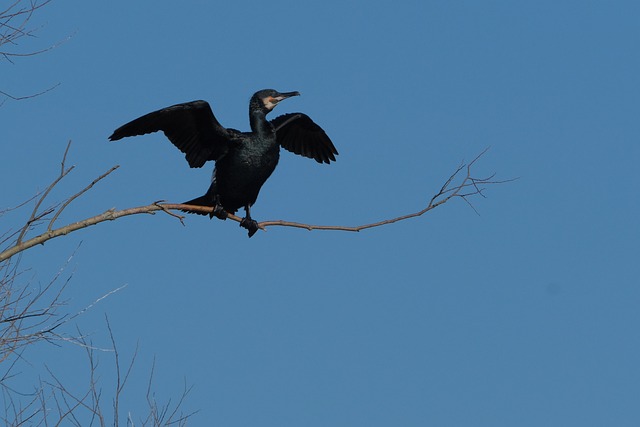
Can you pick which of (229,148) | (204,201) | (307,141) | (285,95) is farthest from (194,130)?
(307,141)

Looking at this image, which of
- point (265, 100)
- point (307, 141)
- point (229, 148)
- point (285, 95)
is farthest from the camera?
point (307, 141)

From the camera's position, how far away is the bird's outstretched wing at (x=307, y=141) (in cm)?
739

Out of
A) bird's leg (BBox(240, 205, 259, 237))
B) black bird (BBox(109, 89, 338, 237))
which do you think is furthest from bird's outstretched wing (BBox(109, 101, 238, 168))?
bird's leg (BBox(240, 205, 259, 237))

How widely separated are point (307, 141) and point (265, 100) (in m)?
0.84

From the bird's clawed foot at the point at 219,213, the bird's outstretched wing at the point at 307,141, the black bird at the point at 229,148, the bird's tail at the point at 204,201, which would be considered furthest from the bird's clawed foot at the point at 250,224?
the bird's outstretched wing at the point at 307,141

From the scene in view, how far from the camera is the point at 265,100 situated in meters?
6.71

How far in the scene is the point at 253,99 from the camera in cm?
672

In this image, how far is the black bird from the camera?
21.1 feet

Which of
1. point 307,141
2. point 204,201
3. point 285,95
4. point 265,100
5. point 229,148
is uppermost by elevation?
point 307,141

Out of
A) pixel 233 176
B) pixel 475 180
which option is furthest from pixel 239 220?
pixel 475 180

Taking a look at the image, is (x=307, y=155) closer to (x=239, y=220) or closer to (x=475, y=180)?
(x=239, y=220)

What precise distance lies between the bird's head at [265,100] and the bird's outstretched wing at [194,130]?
250mm

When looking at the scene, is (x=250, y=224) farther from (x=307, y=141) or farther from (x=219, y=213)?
(x=307, y=141)

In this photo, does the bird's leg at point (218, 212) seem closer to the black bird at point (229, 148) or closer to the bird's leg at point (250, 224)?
the black bird at point (229, 148)
